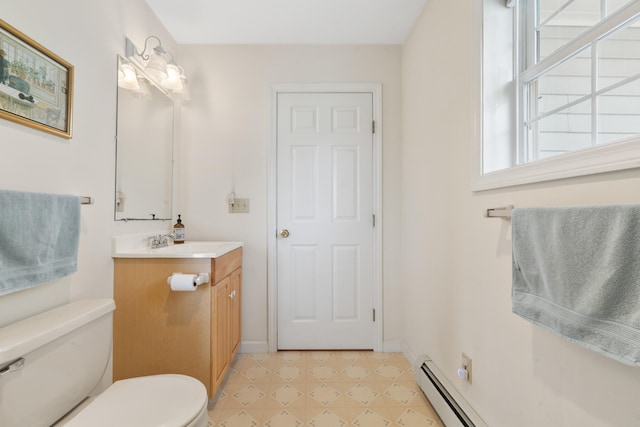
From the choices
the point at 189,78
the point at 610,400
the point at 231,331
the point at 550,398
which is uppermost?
the point at 189,78

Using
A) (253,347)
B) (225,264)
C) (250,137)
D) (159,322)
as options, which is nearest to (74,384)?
(159,322)

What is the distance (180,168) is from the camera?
2.32 metres

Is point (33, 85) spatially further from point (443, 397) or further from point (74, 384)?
point (443, 397)

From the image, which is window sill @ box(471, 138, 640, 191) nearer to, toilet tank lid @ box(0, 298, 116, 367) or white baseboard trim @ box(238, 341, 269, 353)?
toilet tank lid @ box(0, 298, 116, 367)

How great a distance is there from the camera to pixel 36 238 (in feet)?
3.44

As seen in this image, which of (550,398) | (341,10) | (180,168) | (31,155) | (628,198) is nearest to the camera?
(628,198)

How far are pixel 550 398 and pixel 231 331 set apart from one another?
5.65 feet

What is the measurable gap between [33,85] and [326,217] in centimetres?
179

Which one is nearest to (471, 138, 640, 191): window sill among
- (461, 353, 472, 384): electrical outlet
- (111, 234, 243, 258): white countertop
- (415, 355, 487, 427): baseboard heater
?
(461, 353, 472, 384): electrical outlet

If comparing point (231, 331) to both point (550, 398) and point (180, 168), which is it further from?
point (550, 398)

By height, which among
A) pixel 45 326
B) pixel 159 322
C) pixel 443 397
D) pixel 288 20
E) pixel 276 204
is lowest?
pixel 443 397

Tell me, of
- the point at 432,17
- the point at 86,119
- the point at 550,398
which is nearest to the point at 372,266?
the point at 550,398

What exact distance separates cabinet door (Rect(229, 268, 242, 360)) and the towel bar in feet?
5.19

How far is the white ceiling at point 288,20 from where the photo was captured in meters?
1.92
